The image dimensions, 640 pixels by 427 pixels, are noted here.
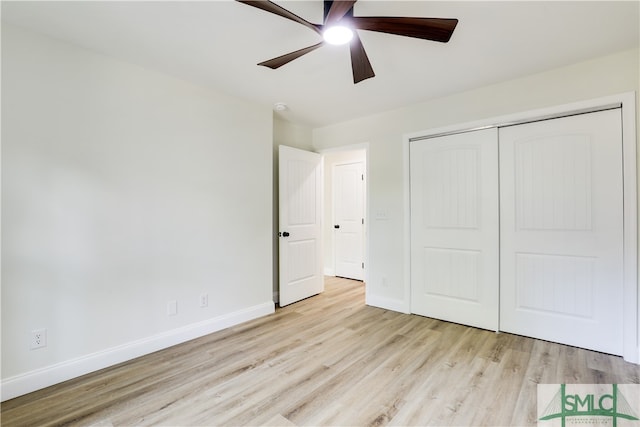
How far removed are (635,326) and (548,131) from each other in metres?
1.68

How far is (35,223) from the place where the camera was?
1.97 metres

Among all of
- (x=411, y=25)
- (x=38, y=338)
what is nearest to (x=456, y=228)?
(x=411, y=25)

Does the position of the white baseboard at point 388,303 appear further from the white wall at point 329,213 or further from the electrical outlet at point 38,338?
the electrical outlet at point 38,338

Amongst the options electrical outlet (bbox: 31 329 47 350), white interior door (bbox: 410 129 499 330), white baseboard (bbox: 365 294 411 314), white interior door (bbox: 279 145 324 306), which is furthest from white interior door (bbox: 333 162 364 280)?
electrical outlet (bbox: 31 329 47 350)

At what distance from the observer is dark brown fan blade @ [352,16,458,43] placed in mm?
1540

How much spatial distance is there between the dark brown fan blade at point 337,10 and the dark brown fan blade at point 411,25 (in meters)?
0.11

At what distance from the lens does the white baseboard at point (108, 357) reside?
1.91m

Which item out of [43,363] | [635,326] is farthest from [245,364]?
[635,326]

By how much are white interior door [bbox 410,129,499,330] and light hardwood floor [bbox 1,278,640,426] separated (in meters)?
0.31

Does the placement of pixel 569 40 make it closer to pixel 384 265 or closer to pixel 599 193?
pixel 599 193

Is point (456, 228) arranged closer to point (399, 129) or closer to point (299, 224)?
point (399, 129)

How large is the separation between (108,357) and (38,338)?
0.47 meters

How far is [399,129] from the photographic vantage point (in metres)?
3.47

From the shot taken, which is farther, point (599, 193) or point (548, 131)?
point (548, 131)
